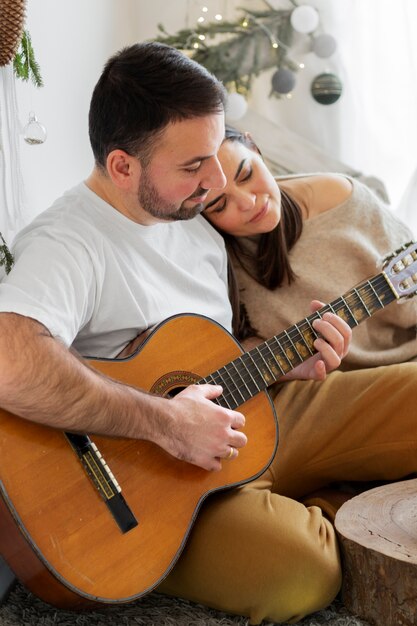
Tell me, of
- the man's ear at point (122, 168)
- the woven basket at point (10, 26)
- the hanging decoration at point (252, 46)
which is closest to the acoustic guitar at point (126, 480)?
the man's ear at point (122, 168)

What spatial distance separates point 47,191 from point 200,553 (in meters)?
1.05

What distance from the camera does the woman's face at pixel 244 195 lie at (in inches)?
68.6

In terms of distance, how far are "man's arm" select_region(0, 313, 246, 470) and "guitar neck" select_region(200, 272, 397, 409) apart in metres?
0.08

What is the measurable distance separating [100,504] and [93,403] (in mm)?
161

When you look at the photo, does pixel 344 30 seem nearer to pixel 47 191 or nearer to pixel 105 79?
pixel 47 191

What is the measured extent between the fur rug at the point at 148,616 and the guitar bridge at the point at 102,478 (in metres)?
0.17

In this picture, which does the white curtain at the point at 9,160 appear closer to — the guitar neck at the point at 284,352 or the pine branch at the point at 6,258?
the pine branch at the point at 6,258

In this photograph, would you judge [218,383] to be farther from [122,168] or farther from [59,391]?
[122,168]

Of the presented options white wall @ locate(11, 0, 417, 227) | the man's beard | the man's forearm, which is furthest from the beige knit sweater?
white wall @ locate(11, 0, 417, 227)

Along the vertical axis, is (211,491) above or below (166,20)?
below

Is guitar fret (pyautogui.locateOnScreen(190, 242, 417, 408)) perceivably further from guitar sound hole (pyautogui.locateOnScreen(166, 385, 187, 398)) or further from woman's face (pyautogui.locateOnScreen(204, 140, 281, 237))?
woman's face (pyautogui.locateOnScreen(204, 140, 281, 237))

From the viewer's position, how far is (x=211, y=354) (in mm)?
1543

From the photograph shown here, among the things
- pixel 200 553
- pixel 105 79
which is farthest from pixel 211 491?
pixel 105 79

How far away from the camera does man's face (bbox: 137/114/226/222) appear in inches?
59.6
